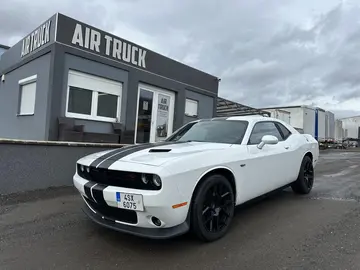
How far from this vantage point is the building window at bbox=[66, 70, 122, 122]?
8.27 meters

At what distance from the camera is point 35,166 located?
6051 mm

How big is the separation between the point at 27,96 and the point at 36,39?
5.83 ft

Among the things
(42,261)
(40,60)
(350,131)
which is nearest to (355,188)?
(42,261)

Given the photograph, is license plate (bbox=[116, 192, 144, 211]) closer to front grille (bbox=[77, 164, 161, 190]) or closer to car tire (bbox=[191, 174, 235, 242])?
front grille (bbox=[77, 164, 161, 190])

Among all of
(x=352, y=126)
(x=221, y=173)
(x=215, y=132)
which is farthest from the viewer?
(x=352, y=126)

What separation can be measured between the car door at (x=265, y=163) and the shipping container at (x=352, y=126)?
37.5m

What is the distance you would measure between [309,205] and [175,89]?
23.4 ft

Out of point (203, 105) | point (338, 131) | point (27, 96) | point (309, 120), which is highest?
point (309, 120)

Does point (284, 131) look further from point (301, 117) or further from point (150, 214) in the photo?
point (301, 117)

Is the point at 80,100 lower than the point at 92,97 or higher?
lower

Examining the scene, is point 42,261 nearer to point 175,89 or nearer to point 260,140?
point 260,140

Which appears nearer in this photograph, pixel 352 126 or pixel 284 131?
pixel 284 131

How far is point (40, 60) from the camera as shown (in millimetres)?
8367

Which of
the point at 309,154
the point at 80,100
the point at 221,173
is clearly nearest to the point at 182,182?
the point at 221,173
